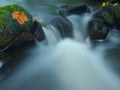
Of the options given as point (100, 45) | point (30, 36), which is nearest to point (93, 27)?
point (100, 45)

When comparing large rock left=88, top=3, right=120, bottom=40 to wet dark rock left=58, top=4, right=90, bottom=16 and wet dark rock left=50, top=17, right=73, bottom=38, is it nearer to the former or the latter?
wet dark rock left=50, top=17, right=73, bottom=38

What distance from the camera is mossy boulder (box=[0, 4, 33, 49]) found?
8.96m

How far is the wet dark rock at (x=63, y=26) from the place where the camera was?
11250 mm

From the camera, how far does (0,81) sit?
320 inches

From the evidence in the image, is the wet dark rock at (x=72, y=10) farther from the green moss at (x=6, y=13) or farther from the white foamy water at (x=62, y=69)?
the green moss at (x=6, y=13)

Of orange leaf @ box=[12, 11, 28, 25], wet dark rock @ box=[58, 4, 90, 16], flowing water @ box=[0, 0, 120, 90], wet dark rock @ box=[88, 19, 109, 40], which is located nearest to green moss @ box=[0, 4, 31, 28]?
orange leaf @ box=[12, 11, 28, 25]

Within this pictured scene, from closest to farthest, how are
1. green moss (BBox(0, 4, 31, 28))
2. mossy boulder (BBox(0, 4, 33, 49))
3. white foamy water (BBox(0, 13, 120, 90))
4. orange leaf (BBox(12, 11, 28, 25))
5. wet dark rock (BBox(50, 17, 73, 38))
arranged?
white foamy water (BBox(0, 13, 120, 90)) → mossy boulder (BBox(0, 4, 33, 49)) → green moss (BBox(0, 4, 31, 28)) → orange leaf (BBox(12, 11, 28, 25)) → wet dark rock (BBox(50, 17, 73, 38))

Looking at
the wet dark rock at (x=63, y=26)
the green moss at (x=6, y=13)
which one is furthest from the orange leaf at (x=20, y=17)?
the wet dark rock at (x=63, y=26)

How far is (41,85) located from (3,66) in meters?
1.51

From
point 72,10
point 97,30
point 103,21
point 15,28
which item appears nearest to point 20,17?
point 15,28

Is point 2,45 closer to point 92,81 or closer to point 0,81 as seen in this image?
point 0,81

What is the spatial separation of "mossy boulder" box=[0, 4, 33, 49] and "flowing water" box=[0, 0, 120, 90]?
0.63m

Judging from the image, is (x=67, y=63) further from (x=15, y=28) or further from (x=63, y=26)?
(x=63, y=26)

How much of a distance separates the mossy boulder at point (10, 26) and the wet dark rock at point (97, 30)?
278cm
